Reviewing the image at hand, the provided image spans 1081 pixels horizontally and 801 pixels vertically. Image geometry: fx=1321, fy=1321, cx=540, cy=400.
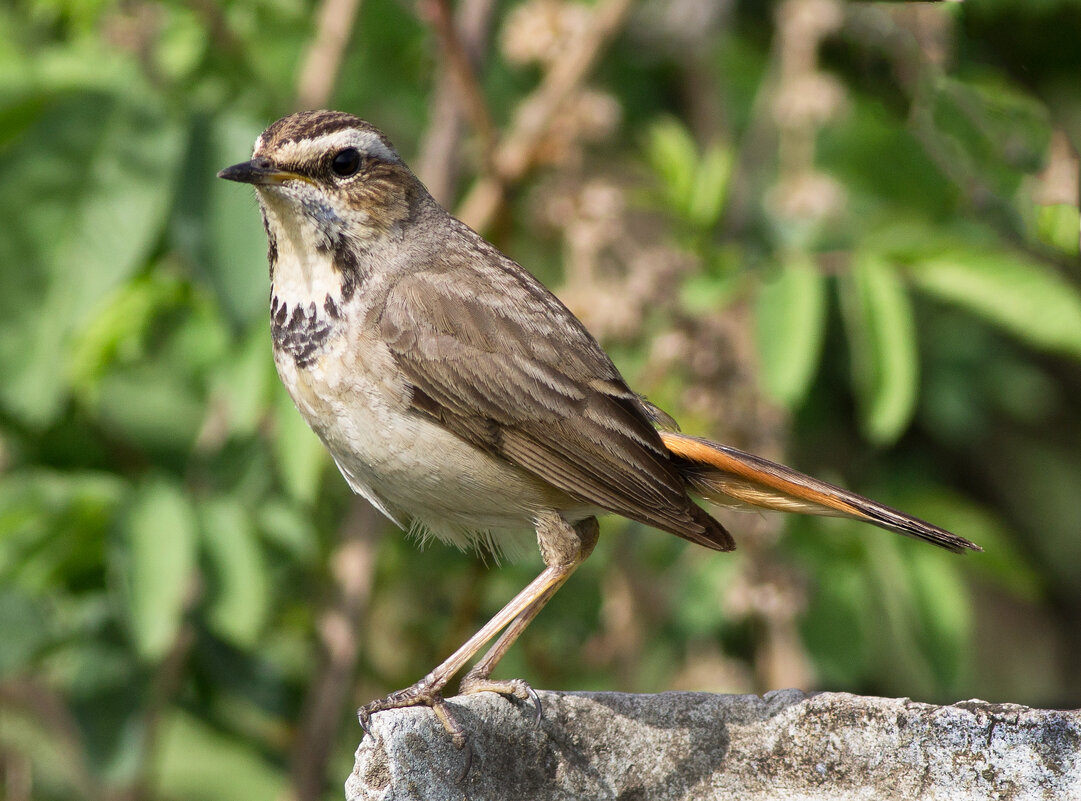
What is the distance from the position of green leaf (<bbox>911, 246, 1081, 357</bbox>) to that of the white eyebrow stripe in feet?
6.98

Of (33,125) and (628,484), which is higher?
(33,125)

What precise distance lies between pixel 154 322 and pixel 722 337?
91.1 inches

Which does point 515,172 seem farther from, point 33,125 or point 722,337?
point 33,125

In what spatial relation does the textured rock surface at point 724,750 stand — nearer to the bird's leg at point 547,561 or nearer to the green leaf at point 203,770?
the bird's leg at point 547,561

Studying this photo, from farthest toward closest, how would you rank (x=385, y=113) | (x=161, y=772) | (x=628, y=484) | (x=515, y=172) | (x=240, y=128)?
(x=385, y=113), (x=161, y=772), (x=515, y=172), (x=240, y=128), (x=628, y=484)

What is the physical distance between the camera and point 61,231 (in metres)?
4.55

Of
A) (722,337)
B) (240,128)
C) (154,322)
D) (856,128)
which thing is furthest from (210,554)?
(856,128)

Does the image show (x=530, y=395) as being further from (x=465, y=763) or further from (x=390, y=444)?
(x=465, y=763)

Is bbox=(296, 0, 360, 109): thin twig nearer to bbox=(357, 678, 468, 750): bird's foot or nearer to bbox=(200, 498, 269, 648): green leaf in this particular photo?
bbox=(200, 498, 269, 648): green leaf

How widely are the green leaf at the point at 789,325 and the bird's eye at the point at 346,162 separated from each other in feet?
5.59

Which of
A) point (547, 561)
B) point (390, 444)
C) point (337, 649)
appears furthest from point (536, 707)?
point (337, 649)

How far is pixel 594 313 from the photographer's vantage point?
514cm

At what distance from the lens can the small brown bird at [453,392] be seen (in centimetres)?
361

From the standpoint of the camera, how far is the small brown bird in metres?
3.61
